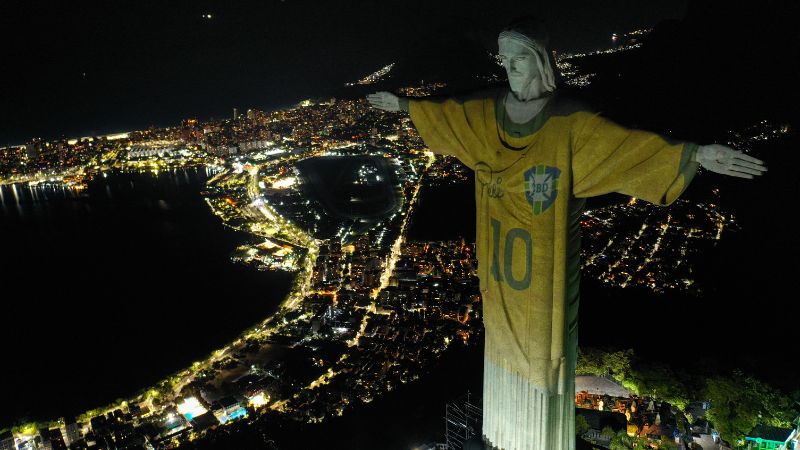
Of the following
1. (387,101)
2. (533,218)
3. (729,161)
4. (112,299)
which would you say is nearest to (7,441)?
(112,299)

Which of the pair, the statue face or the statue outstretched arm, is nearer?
Result: the statue face

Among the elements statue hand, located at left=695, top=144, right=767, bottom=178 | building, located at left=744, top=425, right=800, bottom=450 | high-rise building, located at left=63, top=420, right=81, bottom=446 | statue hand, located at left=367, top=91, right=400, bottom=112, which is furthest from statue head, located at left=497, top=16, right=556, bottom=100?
high-rise building, located at left=63, top=420, right=81, bottom=446

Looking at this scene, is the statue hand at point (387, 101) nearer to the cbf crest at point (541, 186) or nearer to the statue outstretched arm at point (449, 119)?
the statue outstretched arm at point (449, 119)

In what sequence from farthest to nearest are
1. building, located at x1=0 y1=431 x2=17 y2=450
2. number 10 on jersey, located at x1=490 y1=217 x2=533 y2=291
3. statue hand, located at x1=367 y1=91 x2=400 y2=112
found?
building, located at x1=0 y1=431 x2=17 y2=450 → statue hand, located at x1=367 y1=91 x2=400 y2=112 → number 10 on jersey, located at x1=490 y1=217 x2=533 y2=291

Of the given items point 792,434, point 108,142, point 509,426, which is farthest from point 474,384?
point 108,142

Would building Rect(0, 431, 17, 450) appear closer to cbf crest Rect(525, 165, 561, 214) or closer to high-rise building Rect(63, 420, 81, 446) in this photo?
high-rise building Rect(63, 420, 81, 446)

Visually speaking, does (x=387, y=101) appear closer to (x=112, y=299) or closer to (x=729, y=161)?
(x=729, y=161)

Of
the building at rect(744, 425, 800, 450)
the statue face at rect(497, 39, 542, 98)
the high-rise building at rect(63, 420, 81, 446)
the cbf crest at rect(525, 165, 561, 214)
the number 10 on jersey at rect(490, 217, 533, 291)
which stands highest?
the statue face at rect(497, 39, 542, 98)

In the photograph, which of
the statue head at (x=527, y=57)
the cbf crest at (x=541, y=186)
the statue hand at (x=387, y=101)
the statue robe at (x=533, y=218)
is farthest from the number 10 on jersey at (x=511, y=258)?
the statue hand at (x=387, y=101)
